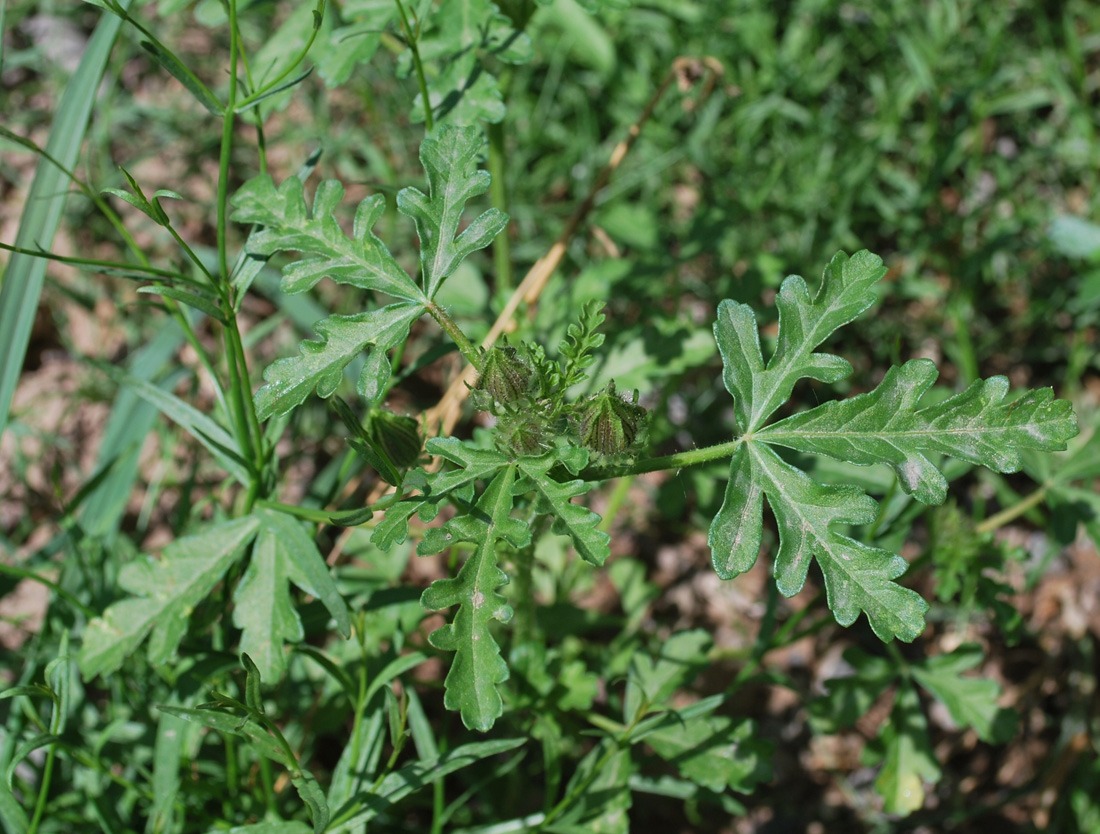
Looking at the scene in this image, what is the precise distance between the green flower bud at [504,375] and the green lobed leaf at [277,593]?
620 mm

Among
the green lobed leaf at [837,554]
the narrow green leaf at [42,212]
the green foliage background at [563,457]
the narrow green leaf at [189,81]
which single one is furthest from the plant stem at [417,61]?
the green lobed leaf at [837,554]

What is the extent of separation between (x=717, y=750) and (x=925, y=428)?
104 centimetres

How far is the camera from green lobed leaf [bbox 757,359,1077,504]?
1648 mm

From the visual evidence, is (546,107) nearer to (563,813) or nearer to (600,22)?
(600,22)

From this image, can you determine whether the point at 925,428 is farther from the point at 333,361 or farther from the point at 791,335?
the point at 333,361

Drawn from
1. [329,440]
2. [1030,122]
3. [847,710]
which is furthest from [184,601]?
[1030,122]

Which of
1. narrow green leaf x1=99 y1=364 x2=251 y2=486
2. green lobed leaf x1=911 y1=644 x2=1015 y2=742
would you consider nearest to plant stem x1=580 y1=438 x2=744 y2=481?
narrow green leaf x1=99 y1=364 x2=251 y2=486

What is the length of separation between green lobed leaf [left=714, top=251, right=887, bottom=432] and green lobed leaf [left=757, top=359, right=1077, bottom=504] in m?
0.06

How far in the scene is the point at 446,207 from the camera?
5.93ft

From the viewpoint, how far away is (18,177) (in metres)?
3.83

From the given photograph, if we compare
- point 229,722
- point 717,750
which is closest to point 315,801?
point 229,722

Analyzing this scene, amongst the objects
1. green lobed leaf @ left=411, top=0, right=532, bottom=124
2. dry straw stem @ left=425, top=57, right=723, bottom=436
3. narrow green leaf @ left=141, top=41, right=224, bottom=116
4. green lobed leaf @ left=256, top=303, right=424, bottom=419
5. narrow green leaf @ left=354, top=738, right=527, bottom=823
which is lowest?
narrow green leaf @ left=354, top=738, right=527, bottom=823

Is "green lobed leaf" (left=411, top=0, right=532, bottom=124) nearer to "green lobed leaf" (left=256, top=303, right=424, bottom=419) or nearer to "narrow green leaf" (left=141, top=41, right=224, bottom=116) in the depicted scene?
"narrow green leaf" (left=141, top=41, right=224, bottom=116)

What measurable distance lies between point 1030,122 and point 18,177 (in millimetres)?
4163
